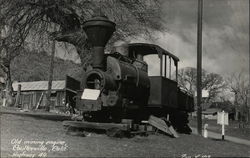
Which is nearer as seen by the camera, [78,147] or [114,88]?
[78,147]

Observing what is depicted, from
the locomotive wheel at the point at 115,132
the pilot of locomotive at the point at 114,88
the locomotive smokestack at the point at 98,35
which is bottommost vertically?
the locomotive wheel at the point at 115,132

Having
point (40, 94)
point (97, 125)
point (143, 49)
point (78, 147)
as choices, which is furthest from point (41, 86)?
point (78, 147)

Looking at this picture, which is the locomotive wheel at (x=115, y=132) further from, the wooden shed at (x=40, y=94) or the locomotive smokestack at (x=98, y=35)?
the wooden shed at (x=40, y=94)

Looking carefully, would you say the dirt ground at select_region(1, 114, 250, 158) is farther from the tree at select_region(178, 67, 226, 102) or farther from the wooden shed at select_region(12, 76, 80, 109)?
the tree at select_region(178, 67, 226, 102)

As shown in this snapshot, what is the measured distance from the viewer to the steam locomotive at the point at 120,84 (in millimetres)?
11312

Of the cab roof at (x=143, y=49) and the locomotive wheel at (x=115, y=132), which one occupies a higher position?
the cab roof at (x=143, y=49)

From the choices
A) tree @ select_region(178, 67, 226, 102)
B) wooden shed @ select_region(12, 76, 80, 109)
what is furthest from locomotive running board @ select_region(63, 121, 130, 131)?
tree @ select_region(178, 67, 226, 102)

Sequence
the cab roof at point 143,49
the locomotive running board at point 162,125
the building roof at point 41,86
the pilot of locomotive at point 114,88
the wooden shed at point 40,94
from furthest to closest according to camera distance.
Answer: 1. the building roof at point 41,86
2. the wooden shed at point 40,94
3. the cab roof at point 143,49
4. the locomotive running board at point 162,125
5. the pilot of locomotive at point 114,88

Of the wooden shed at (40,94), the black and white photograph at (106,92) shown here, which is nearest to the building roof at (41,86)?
the wooden shed at (40,94)

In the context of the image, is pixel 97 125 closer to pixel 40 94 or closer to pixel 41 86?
pixel 40 94

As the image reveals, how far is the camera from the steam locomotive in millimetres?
11312

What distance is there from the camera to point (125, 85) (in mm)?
12148

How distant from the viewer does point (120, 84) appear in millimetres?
11773

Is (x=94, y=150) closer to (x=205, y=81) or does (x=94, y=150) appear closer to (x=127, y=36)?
(x=127, y=36)
